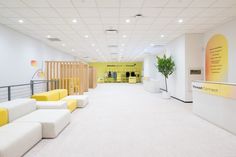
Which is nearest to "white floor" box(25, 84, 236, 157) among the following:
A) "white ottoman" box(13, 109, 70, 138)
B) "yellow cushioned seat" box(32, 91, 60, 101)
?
"white ottoman" box(13, 109, 70, 138)

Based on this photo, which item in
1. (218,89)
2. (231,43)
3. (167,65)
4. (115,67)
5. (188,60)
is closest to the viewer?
(218,89)

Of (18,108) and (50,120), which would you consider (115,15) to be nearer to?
(50,120)

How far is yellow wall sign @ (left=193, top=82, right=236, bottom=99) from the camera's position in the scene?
3874 millimetres

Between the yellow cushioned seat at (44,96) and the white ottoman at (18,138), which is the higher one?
the yellow cushioned seat at (44,96)

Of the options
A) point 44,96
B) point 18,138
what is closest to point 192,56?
point 44,96

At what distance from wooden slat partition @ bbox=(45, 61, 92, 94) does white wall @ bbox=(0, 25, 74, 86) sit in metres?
0.94

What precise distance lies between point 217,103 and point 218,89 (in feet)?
1.28

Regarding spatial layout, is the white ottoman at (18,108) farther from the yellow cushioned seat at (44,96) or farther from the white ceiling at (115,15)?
the white ceiling at (115,15)

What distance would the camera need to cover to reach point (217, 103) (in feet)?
14.6

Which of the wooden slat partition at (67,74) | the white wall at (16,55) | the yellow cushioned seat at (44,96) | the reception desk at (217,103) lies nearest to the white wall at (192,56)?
the reception desk at (217,103)

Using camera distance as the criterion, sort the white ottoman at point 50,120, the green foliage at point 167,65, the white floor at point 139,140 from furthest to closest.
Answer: the green foliage at point 167,65, the white ottoman at point 50,120, the white floor at point 139,140

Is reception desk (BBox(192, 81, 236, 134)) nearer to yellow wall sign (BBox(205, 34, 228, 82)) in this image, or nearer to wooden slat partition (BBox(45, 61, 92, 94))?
yellow wall sign (BBox(205, 34, 228, 82))

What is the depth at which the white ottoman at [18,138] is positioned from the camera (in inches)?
97.4

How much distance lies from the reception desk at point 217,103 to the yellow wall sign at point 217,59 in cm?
214
